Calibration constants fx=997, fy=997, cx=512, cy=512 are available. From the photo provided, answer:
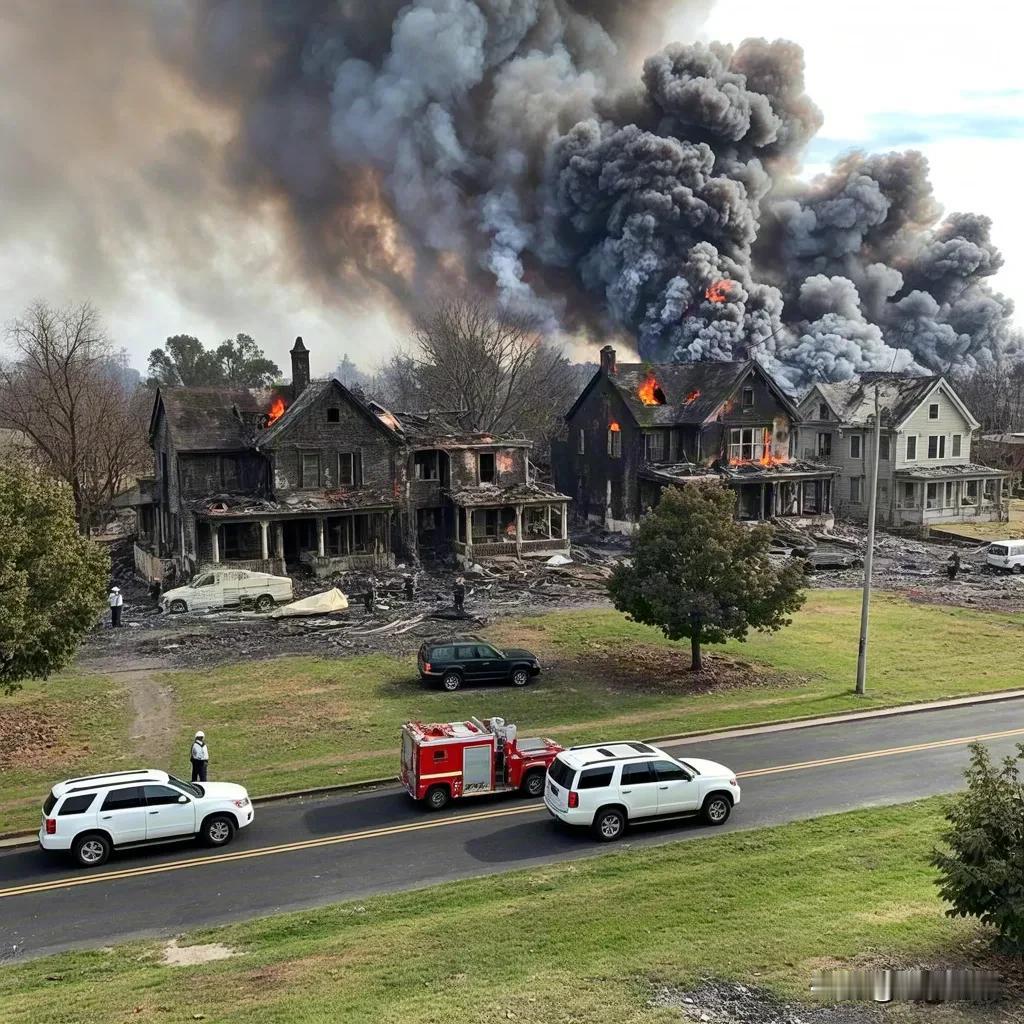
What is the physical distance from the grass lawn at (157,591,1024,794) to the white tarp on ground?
657cm

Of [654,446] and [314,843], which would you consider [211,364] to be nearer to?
[654,446]

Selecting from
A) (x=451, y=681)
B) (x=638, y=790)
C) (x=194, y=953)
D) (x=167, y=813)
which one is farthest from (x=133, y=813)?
(x=451, y=681)

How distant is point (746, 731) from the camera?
1022 inches

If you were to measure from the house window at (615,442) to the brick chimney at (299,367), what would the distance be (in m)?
20.0

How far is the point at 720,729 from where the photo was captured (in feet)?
84.9

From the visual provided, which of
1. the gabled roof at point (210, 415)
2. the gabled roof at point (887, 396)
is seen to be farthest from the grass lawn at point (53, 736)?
the gabled roof at point (887, 396)

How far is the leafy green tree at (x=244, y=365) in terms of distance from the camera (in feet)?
318

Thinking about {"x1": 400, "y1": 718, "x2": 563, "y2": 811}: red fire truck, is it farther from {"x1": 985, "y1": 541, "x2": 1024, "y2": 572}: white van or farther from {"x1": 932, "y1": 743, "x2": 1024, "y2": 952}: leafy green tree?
{"x1": 985, "y1": 541, "x2": 1024, "y2": 572}: white van

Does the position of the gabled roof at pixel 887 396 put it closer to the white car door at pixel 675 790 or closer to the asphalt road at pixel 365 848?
the asphalt road at pixel 365 848

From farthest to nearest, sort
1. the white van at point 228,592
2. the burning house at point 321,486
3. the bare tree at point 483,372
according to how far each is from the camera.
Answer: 1. the bare tree at point 483,372
2. the burning house at point 321,486
3. the white van at point 228,592

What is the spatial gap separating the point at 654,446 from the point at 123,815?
44980 millimetres

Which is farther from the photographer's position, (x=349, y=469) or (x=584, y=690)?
(x=349, y=469)

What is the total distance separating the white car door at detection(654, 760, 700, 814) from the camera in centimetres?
1933

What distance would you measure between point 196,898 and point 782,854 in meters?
10.1
